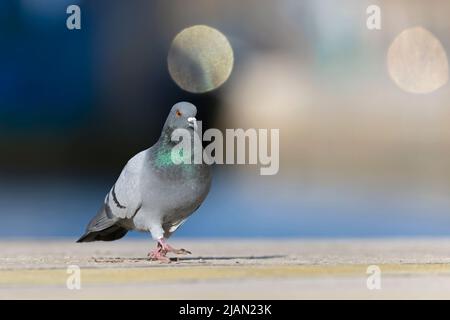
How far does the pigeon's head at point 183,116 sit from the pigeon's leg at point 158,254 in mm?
653

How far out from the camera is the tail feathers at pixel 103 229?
14.3 ft

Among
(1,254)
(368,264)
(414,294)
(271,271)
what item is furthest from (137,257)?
(414,294)

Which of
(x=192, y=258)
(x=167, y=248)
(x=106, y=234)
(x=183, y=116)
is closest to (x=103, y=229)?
(x=106, y=234)

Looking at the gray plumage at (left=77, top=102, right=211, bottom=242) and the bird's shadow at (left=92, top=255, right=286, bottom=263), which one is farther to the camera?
the gray plumage at (left=77, top=102, right=211, bottom=242)

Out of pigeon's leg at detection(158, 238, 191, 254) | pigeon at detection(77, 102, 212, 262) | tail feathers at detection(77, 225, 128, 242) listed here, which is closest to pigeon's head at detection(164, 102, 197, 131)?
pigeon at detection(77, 102, 212, 262)

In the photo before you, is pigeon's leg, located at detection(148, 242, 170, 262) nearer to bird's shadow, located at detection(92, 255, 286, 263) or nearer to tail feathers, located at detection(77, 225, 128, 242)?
bird's shadow, located at detection(92, 255, 286, 263)

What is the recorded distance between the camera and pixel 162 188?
4078mm

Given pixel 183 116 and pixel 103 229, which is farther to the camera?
pixel 103 229

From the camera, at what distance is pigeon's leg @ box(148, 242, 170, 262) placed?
398 cm

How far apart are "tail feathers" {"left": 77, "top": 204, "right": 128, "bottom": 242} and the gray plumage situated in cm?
4

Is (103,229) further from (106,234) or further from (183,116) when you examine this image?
(183,116)

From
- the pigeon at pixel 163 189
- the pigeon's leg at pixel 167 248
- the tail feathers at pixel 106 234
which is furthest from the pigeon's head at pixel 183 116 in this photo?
the tail feathers at pixel 106 234

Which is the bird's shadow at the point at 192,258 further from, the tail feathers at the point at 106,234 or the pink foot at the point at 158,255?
the tail feathers at the point at 106,234

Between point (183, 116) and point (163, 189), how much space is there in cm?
40
